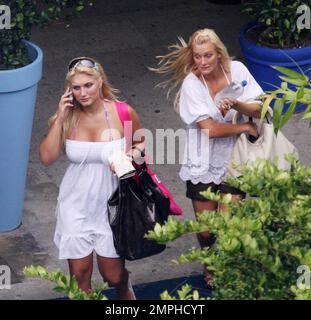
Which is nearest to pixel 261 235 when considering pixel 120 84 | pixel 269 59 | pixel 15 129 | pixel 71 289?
pixel 71 289

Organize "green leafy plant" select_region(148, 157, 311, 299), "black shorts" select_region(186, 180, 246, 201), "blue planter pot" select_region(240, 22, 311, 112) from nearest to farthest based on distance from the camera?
"green leafy plant" select_region(148, 157, 311, 299), "black shorts" select_region(186, 180, 246, 201), "blue planter pot" select_region(240, 22, 311, 112)

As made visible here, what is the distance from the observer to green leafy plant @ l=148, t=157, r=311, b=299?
4500mm

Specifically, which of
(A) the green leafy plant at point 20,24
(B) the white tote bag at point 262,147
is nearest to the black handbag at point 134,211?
(B) the white tote bag at point 262,147

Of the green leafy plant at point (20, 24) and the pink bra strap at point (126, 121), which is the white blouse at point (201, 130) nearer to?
the pink bra strap at point (126, 121)

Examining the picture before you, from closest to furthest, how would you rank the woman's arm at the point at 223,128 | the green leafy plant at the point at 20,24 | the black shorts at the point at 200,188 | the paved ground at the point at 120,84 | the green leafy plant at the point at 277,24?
the woman's arm at the point at 223,128
the black shorts at the point at 200,188
the green leafy plant at the point at 20,24
the paved ground at the point at 120,84
the green leafy plant at the point at 277,24

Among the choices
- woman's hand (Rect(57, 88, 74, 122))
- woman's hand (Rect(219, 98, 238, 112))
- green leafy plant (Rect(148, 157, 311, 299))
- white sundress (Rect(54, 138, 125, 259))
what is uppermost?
green leafy plant (Rect(148, 157, 311, 299))

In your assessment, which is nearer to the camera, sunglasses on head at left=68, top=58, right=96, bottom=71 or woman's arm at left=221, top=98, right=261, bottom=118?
sunglasses on head at left=68, top=58, right=96, bottom=71

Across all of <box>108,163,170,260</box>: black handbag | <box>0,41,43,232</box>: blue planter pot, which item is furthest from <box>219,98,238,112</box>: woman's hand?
<box>0,41,43,232</box>: blue planter pot

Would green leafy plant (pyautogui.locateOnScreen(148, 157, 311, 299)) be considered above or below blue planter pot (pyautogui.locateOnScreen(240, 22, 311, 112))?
above

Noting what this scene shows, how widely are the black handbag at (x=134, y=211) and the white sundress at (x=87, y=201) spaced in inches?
3.2

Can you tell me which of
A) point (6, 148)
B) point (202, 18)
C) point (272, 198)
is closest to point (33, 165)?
point (6, 148)

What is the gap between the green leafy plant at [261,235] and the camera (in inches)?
177

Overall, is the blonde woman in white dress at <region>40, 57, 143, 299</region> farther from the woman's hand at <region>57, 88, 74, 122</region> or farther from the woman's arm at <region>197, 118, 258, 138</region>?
the woman's arm at <region>197, 118, 258, 138</region>

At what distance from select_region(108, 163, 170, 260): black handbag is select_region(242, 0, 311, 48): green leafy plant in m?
3.18
